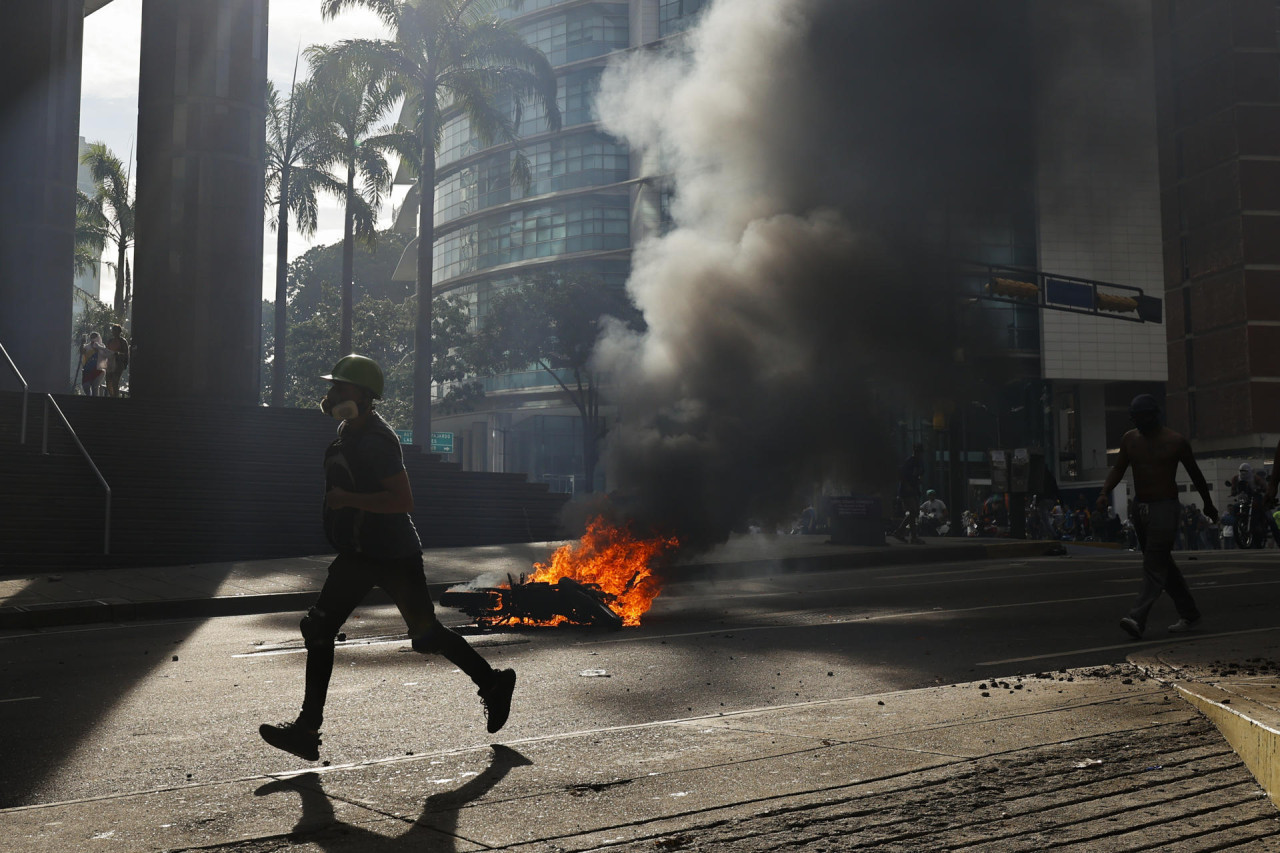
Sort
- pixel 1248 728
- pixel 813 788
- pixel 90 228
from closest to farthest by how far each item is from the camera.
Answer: pixel 813 788, pixel 1248 728, pixel 90 228

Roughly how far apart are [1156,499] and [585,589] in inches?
166

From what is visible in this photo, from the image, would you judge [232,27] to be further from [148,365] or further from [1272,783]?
[1272,783]

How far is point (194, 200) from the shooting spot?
23.2 metres

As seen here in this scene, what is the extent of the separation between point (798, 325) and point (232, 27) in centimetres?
1572

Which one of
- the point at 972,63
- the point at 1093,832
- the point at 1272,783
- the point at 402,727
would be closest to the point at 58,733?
the point at 402,727

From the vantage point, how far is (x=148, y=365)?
2347cm

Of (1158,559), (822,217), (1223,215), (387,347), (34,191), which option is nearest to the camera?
(1158,559)

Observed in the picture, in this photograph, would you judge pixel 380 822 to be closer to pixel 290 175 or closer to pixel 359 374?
pixel 359 374

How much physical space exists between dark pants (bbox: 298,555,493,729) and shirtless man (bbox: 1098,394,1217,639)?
5.03 m

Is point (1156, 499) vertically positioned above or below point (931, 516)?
above

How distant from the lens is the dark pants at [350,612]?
4.82 meters

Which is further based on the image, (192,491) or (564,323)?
(564,323)

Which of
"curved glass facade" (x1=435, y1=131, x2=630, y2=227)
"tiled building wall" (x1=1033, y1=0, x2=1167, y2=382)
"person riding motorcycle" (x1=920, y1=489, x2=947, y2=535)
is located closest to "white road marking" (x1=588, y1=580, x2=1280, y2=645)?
"tiled building wall" (x1=1033, y1=0, x2=1167, y2=382)

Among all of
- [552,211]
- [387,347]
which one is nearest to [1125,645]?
[552,211]
